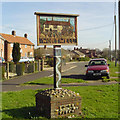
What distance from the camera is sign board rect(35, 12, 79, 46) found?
247 inches

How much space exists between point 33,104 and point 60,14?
11.7 ft

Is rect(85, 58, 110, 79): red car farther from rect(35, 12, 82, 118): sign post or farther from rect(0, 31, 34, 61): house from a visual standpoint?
rect(0, 31, 34, 61): house

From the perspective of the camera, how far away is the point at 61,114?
16.9 feet

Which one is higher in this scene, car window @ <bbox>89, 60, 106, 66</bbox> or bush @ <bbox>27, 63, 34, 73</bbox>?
car window @ <bbox>89, 60, 106, 66</bbox>

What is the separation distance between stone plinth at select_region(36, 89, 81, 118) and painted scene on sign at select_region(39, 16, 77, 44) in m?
1.98

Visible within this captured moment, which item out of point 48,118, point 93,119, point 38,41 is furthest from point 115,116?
point 38,41

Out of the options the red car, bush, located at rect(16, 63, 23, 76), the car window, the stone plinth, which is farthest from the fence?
the stone plinth

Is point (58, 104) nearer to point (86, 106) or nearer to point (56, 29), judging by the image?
point (86, 106)

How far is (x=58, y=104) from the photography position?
5.08 m

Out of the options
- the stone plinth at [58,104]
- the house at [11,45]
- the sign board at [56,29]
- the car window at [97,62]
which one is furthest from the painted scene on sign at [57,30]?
the house at [11,45]

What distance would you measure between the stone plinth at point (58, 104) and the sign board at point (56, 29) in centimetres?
195

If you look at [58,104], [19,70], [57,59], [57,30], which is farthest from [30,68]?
[58,104]

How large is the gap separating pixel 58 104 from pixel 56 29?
9.09 feet

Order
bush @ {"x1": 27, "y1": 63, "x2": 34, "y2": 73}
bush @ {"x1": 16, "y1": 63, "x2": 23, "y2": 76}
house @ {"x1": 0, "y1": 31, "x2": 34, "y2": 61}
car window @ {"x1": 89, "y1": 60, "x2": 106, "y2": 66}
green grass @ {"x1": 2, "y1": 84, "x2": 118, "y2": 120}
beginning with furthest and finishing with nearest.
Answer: house @ {"x1": 0, "y1": 31, "x2": 34, "y2": 61}
bush @ {"x1": 27, "y1": 63, "x2": 34, "y2": 73}
bush @ {"x1": 16, "y1": 63, "x2": 23, "y2": 76}
car window @ {"x1": 89, "y1": 60, "x2": 106, "y2": 66}
green grass @ {"x1": 2, "y1": 84, "x2": 118, "y2": 120}
